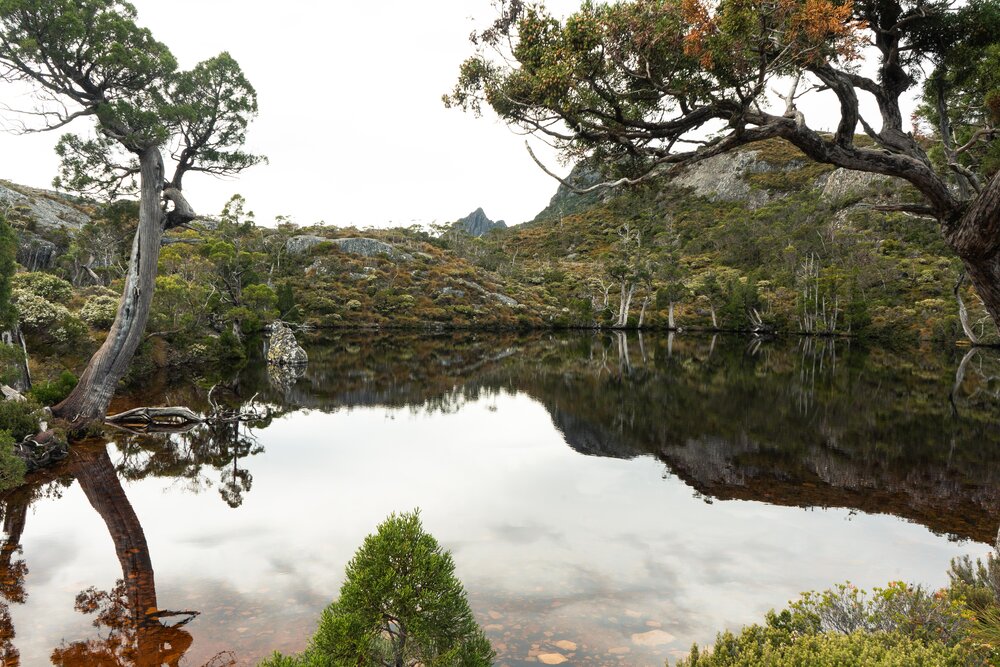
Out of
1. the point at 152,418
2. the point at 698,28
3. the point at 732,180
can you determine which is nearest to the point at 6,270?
the point at 152,418

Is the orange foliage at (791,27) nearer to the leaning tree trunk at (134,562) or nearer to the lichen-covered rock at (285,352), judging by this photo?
the leaning tree trunk at (134,562)

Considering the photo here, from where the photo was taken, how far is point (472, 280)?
7756cm

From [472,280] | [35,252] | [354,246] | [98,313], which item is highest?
[354,246]

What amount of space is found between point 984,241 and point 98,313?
30.9m

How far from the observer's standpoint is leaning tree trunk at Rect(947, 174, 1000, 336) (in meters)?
5.26

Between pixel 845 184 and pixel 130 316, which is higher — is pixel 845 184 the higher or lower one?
the higher one

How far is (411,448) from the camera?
1524cm

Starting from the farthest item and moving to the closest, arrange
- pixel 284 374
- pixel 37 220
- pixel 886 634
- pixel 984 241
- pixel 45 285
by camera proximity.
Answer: pixel 37 220, pixel 284 374, pixel 45 285, pixel 984 241, pixel 886 634

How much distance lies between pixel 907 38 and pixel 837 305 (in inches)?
2531

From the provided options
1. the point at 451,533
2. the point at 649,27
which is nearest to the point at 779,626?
the point at 451,533

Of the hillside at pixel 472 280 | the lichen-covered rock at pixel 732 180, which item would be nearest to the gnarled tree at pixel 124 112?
the hillside at pixel 472 280

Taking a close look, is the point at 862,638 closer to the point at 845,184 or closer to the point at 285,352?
the point at 285,352

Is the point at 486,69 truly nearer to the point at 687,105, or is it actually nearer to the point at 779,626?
the point at 687,105

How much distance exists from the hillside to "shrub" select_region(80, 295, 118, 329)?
0.08m
